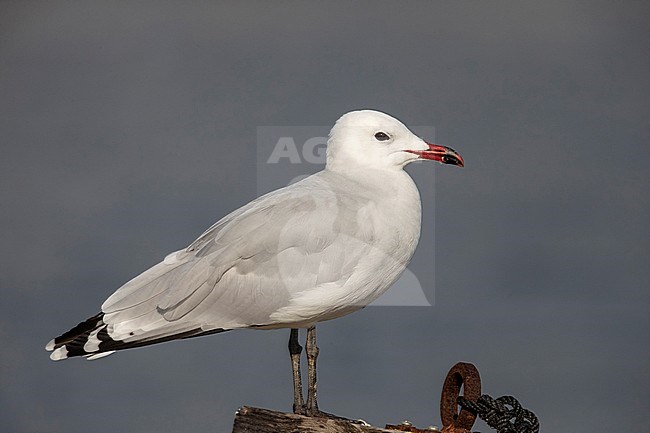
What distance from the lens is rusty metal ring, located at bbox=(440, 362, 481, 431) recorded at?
110 inches

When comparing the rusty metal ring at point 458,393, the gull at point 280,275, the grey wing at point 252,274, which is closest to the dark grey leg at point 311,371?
the gull at point 280,275

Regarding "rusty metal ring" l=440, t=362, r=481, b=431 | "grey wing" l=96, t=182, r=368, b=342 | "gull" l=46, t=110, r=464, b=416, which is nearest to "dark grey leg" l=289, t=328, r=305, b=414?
"gull" l=46, t=110, r=464, b=416

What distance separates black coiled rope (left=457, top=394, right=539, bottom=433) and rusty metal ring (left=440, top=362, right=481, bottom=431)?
0.05m

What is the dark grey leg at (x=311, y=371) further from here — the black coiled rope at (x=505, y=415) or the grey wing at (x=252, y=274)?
the black coiled rope at (x=505, y=415)

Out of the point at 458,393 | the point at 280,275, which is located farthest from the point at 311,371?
the point at 458,393

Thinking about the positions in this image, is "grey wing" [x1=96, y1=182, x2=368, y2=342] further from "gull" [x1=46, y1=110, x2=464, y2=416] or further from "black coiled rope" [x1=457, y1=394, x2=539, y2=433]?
"black coiled rope" [x1=457, y1=394, x2=539, y2=433]

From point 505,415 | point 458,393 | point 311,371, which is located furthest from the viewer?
point 311,371

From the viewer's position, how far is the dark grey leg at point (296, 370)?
9.88ft

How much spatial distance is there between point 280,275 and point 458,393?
0.65m

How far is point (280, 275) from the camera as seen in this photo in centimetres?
296

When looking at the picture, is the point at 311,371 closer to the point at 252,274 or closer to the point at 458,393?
the point at 252,274

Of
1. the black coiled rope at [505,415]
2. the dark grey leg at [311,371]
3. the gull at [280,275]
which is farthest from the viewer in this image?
the dark grey leg at [311,371]

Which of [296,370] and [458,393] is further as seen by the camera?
[296,370]

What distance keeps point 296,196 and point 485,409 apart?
85 cm
